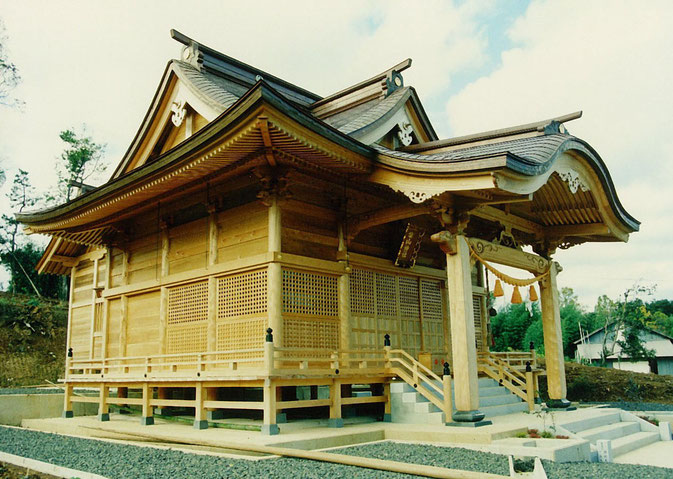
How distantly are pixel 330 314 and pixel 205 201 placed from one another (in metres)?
3.49

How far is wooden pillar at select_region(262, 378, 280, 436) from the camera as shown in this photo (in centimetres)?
848

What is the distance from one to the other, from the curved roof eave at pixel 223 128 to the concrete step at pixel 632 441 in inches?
237

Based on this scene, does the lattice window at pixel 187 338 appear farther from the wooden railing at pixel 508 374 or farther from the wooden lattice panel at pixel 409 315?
the wooden railing at pixel 508 374

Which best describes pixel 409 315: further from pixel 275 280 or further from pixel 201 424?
pixel 201 424

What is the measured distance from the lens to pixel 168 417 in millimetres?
11711

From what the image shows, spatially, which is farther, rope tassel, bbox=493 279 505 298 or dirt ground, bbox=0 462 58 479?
rope tassel, bbox=493 279 505 298

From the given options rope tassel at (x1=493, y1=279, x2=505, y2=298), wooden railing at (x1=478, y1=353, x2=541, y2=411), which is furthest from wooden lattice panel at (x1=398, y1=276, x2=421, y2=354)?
rope tassel at (x1=493, y1=279, x2=505, y2=298)

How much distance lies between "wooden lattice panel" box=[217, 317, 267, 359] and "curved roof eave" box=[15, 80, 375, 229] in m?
3.09

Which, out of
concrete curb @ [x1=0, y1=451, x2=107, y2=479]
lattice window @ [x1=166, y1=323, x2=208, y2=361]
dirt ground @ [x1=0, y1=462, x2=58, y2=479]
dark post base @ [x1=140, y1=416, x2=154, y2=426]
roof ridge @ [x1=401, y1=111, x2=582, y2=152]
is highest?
roof ridge @ [x1=401, y1=111, x2=582, y2=152]

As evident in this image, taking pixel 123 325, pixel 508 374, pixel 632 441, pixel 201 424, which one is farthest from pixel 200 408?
pixel 632 441

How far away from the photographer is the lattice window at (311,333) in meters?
9.97

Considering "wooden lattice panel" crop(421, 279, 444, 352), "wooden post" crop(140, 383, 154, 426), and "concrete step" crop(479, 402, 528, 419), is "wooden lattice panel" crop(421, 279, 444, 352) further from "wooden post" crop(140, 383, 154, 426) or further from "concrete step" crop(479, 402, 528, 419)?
"wooden post" crop(140, 383, 154, 426)

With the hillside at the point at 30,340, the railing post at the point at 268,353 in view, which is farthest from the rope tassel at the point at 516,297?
the hillside at the point at 30,340

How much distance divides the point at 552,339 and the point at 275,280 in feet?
21.8
